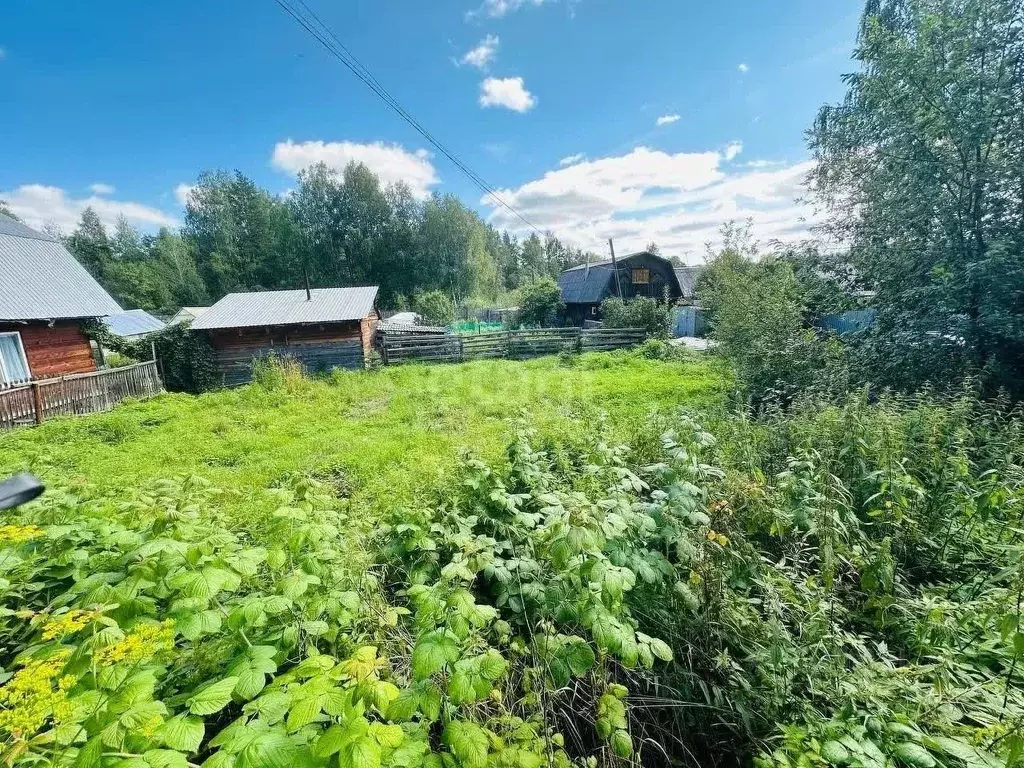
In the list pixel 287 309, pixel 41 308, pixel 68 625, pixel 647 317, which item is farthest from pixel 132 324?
pixel 68 625

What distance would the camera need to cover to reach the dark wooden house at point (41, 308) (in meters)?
10.2

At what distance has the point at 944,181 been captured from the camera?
544 cm

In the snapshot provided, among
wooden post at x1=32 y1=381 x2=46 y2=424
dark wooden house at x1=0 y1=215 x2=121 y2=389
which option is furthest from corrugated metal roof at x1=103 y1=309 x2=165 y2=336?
wooden post at x1=32 y1=381 x2=46 y2=424

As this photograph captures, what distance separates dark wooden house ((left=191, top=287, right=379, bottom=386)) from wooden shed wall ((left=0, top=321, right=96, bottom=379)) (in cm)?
268

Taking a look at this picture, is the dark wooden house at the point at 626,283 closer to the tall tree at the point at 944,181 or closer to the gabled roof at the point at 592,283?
the gabled roof at the point at 592,283

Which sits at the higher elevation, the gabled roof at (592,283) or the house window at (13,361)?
the gabled roof at (592,283)

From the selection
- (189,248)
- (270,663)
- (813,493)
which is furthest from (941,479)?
(189,248)

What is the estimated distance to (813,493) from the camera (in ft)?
7.82

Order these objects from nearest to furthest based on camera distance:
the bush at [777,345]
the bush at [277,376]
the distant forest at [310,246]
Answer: the bush at [777,345] < the bush at [277,376] < the distant forest at [310,246]

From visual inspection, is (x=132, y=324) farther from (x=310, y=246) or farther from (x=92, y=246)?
(x=92, y=246)

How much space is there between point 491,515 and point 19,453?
8.40 m

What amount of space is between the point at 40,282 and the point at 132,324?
12188 mm

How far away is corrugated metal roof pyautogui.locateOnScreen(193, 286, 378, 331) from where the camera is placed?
13422mm

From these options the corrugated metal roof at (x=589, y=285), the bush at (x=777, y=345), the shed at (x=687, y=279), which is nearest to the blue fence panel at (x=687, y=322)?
the shed at (x=687, y=279)
